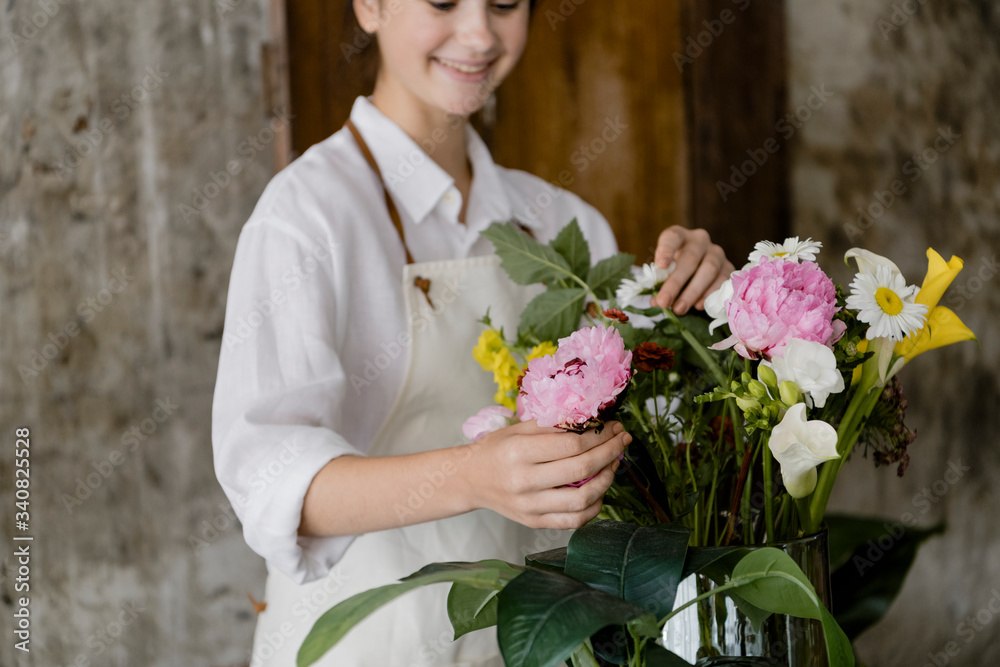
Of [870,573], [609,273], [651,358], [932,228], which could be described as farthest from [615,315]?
[932,228]

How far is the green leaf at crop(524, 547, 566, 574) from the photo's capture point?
1.82ft

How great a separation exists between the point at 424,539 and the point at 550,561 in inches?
17.8

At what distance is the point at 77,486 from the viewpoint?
1524 mm

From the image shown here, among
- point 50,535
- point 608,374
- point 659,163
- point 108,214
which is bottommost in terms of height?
point 50,535

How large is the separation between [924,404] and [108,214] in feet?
6.31

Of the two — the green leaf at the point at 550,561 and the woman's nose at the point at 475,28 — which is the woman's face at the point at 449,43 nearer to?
the woman's nose at the point at 475,28

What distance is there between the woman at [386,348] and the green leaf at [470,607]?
0.09m

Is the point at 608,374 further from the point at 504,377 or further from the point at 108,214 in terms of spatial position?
the point at 108,214

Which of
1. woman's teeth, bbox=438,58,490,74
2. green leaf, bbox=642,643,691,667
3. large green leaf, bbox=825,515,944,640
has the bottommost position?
large green leaf, bbox=825,515,944,640

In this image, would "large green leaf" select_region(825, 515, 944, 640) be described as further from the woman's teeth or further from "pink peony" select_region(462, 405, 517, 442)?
the woman's teeth

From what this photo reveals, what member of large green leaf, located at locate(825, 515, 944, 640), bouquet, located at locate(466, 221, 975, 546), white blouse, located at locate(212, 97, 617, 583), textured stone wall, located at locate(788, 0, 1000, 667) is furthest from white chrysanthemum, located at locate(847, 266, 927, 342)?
textured stone wall, located at locate(788, 0, 1000, 667)

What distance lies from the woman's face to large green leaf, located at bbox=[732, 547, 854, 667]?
676mm

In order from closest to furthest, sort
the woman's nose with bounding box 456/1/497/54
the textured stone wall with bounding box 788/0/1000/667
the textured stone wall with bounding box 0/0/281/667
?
1. the woman's nose with bounding box 456/1/497/54
2. the textured stone wall with bounding box 0/0/281/667
3. the textured stone wall with bounding box 788/0/1000/667

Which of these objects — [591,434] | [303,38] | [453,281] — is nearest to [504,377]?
Result: [591,434]
